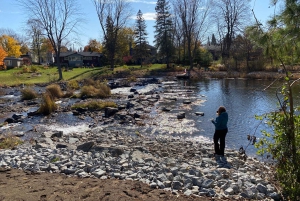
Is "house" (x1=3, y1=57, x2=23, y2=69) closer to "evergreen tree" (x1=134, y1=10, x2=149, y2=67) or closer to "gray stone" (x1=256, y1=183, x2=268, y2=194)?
"evergreen tree" (x1=134, y1=10, x2=149, y2=67)

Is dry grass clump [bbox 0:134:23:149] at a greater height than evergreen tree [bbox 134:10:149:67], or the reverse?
evergreen tree [bbox 134:10:149:67]

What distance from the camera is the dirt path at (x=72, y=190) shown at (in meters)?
5.50

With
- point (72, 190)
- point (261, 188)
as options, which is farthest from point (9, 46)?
point (261, 188)

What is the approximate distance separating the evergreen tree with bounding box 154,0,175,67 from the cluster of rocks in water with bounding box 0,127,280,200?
4669cm

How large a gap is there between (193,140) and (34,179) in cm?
730

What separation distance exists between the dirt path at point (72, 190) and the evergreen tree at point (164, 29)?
165 feet

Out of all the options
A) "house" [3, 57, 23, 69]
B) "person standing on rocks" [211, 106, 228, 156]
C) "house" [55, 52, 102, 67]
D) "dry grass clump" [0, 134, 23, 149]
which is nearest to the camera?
"person standing on rocks" [211, 106, 228, 156]

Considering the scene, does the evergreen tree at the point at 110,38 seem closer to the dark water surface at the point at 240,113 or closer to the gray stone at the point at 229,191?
the dark water surface at the point at 240,113

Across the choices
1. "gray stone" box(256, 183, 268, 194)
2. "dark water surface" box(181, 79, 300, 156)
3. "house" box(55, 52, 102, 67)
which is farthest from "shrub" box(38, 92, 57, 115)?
"house" box(55, 52, 102, 67)

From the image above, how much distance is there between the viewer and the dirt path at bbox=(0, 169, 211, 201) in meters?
5.50

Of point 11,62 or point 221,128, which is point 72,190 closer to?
point 221,128

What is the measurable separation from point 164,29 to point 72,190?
174 feet

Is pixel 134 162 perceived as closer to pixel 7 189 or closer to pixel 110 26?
pixel 7 189

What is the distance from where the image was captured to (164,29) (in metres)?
55.8
